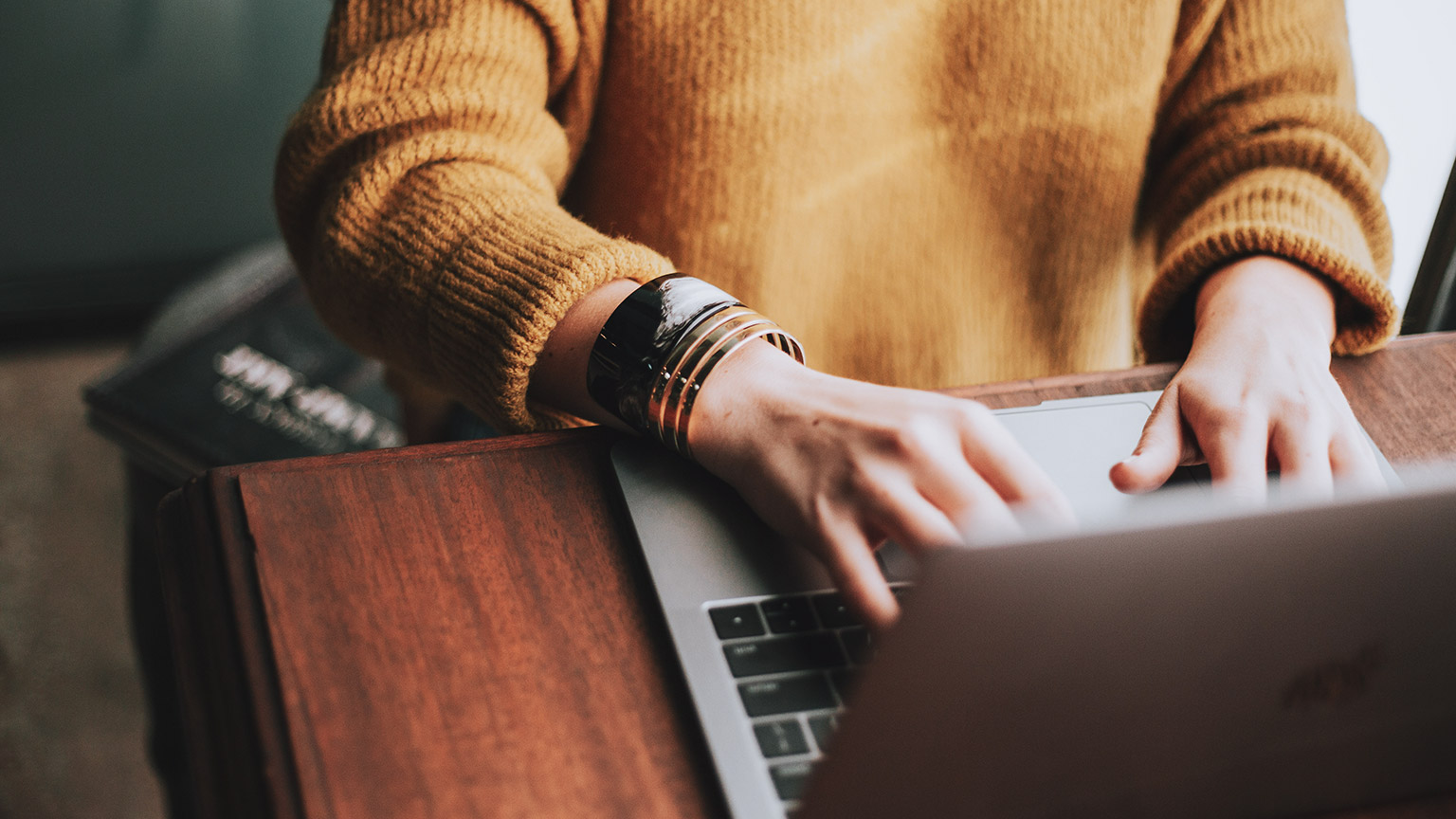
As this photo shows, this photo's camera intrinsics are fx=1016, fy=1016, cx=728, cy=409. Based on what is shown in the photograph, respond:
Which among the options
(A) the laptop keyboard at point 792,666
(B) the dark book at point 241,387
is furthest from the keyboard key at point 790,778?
(B) the dark book at point 241,387

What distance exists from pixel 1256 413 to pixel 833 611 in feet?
0.76

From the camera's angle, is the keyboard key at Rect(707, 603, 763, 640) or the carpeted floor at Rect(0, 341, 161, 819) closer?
the keyboard key at Rect(707, 603, 763, 640)

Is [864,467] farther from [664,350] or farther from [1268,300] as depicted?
[1268,300]

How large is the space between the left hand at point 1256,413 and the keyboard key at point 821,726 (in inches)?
7.0

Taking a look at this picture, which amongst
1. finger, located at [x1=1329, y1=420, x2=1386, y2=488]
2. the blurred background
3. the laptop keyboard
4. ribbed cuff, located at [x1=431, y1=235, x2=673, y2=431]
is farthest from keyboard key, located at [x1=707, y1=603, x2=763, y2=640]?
the blurred background

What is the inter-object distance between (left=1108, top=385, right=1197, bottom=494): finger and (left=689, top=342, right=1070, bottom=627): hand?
0.06 meters

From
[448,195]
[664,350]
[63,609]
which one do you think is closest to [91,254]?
[63,609]

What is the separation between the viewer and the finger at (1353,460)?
0.46 m

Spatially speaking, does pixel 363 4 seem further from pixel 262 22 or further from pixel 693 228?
pixel 262 22

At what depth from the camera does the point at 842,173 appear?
716 millimetres

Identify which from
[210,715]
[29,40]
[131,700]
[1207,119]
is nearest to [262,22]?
[29,40]

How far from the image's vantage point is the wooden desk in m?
0.33

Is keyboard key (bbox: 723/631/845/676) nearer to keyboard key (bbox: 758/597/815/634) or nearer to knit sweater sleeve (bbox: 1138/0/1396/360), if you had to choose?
keyboard key (bbox: 758/597/815/634)

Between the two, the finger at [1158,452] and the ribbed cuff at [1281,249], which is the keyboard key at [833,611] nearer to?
the finger at [1158,452]
